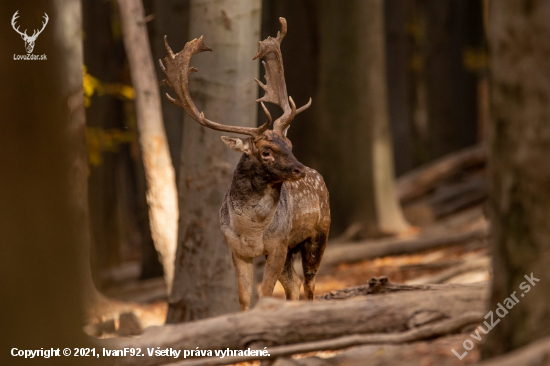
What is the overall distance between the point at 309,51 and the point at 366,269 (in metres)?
5.86

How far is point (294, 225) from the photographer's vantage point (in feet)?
20.2

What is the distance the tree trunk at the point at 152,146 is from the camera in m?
8.99

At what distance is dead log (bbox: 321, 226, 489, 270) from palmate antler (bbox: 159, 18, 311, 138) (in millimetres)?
6995

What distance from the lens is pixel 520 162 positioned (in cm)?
376

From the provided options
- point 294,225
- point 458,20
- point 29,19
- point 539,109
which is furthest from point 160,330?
point 458,20

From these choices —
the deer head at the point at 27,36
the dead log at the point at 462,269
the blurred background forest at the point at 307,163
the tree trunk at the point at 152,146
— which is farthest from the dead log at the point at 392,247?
the deer head at the point at 27,36

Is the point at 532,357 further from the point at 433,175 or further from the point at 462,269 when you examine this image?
the point at 433,175

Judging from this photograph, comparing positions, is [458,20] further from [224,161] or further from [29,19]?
[29,19]

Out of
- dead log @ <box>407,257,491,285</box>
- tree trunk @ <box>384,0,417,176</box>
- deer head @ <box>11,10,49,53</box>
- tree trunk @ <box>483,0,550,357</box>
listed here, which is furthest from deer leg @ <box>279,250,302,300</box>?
tree trunk @ <box>384,0,417,176</box>

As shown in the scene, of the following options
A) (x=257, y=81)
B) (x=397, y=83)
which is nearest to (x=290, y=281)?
(x=257, y=81)

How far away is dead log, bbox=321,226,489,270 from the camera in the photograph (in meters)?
13.2

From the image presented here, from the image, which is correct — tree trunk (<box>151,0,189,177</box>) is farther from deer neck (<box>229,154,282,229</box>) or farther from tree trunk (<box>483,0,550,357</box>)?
tree trunk (<box>483,0,550,357</box>)

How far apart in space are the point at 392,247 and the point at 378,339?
28.5ft

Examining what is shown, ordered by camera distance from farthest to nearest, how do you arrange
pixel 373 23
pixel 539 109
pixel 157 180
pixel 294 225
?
pixel 373 23 < pixel 157 180 < pixel 294 225 < pixel 539 109
